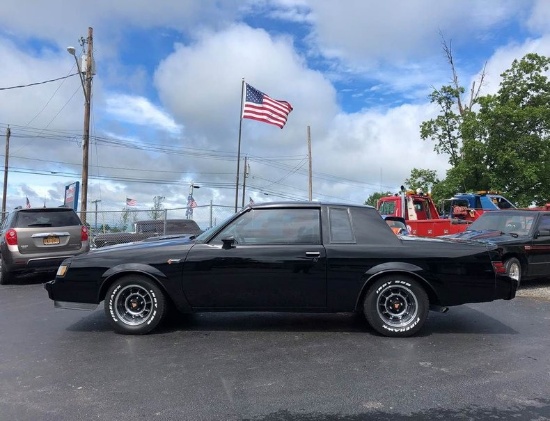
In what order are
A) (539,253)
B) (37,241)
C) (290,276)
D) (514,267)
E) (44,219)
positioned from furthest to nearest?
(44,219)
(37,241)
(539,253)
(514,267)
(290,276)

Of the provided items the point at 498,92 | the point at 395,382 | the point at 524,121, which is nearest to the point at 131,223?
the point at 395,382

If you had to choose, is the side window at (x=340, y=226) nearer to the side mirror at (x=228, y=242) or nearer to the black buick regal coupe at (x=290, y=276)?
the black buick regal coupe at (x=290, y=276)

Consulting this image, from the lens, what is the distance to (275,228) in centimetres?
550

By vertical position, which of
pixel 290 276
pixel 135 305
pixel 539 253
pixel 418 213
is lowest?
pixel 135 305

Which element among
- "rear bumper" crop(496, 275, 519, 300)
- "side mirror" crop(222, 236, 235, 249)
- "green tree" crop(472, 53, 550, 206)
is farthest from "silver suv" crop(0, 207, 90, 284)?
"green tree" crop(472, 53, 550, 206)

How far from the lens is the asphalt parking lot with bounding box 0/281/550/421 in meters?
3.51

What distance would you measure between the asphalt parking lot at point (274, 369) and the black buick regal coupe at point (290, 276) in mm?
331

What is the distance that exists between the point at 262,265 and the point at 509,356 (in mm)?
2673

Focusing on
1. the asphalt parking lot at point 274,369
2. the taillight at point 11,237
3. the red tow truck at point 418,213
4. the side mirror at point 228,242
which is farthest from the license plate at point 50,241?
the red tow truck at point 418,213

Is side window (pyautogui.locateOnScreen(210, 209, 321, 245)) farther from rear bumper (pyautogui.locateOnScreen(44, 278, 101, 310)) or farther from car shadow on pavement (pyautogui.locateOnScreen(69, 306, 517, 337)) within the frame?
rear bumper (pyautogui.locateOnScreen(44, 278, 101, 310))

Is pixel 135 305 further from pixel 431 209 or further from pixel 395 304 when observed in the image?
pixel 431 209

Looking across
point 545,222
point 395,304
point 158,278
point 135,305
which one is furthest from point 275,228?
point 545,222

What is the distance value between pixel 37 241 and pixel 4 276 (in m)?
1.07

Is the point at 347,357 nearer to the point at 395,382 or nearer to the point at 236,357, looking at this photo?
the point at 395,382
